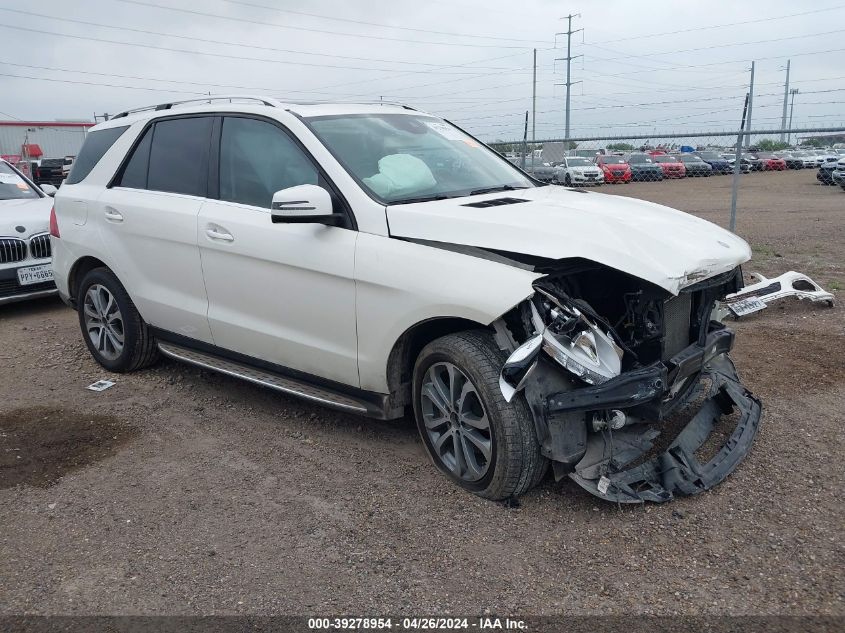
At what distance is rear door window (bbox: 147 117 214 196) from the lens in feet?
15.3

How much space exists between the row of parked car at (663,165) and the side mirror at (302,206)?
14.8 meters

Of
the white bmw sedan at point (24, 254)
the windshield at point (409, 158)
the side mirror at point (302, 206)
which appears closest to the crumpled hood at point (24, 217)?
the white bmw sedan at point (24, 254)

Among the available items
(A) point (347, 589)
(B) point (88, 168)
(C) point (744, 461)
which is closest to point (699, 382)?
(C) point (744, 461)

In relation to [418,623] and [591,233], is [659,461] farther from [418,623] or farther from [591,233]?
[418,623]

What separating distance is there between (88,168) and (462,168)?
2.97 m

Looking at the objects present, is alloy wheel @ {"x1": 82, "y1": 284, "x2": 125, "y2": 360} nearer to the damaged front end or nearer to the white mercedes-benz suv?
the white mercedes-benz suv

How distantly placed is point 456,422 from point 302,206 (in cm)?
131

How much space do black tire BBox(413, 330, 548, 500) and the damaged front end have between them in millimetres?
73

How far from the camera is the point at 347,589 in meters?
2.98

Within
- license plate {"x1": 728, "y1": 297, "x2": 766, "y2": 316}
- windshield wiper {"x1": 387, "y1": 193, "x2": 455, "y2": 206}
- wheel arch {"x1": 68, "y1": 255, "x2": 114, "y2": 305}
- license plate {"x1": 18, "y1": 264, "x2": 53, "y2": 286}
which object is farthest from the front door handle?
license plate {"x1": 728, "y1": 297, "x2": 766, "y2": 316}

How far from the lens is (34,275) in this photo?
7730mm

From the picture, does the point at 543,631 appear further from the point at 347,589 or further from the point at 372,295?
the point at 372,295

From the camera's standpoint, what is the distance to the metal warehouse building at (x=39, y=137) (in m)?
33.1

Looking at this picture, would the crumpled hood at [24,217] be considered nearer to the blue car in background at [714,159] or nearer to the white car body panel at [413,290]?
the white car body panel at [413,290]
